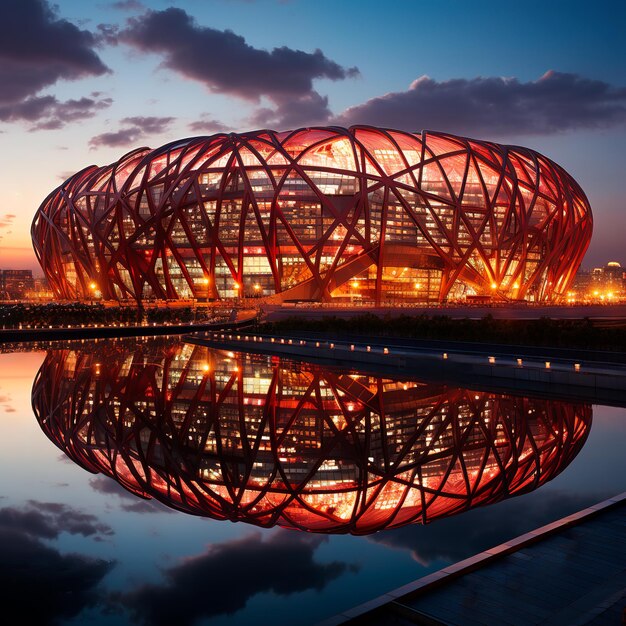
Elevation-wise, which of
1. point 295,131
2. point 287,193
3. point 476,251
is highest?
point 295,131

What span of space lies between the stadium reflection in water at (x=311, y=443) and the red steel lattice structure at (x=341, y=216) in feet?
154

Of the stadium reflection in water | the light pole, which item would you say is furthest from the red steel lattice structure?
the stadium reflection in water

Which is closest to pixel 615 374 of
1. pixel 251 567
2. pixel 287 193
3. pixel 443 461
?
pixel 443 461

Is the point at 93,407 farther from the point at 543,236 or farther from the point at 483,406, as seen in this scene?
the point at 543,236

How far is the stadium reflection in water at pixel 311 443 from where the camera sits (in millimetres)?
8633

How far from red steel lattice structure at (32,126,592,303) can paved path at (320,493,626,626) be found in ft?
193

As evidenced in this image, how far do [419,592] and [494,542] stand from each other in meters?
2.06

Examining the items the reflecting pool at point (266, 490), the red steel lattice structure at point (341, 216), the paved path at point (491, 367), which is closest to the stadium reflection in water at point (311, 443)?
the reflecting pool at point (266, 490)

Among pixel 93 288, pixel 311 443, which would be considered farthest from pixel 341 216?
pixel 311 443

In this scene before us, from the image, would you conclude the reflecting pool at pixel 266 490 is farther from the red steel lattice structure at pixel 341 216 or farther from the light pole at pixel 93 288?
the light pole at pixel 93 288

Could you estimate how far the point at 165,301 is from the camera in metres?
69.7

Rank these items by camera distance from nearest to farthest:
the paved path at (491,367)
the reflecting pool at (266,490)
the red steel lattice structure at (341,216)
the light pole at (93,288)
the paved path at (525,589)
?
the paved path at (525,589) → the reflecting pool at (266,490) → the paved path at (491,367) → the red steel lattice structure at (341,216) → the light pole at (93,288)

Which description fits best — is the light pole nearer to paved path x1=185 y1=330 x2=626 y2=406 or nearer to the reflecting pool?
paved path x1=185 y1=330 x2=626 y2=406

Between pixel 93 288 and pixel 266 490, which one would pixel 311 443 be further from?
pixel 93 288
